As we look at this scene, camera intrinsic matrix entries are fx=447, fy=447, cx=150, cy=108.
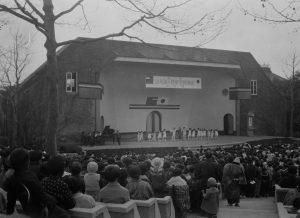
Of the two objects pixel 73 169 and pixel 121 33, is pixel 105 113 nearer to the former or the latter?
pixel 121 33

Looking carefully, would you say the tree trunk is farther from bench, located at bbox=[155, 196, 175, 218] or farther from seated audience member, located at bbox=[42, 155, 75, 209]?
seated audience member, located at bbox=[42, 155, 75, 209]

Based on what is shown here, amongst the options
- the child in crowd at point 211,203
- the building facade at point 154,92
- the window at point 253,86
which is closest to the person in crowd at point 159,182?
the child in crowd at point 211,203

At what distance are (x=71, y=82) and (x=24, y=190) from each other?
26984mm

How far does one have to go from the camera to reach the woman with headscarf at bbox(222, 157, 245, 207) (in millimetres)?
10633

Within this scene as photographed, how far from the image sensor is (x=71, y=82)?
100 ft

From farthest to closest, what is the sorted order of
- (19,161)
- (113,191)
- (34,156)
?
1. (34,156)
2. (113,191)
3. (19,161)

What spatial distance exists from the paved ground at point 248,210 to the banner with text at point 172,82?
2291cm

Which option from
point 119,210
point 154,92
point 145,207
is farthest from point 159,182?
point 154,92

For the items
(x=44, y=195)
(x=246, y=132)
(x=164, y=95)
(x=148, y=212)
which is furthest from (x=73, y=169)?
(x=246, y=132)

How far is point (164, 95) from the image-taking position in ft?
123

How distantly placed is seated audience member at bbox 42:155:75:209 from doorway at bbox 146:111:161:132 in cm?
3220

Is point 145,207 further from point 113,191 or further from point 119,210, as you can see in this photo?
point 119,210

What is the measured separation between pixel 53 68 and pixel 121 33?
208 cm

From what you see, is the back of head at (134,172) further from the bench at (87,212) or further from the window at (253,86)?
the window at (253,86)
